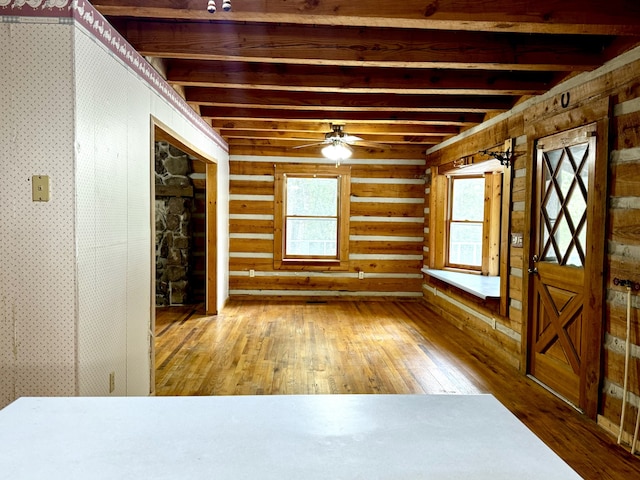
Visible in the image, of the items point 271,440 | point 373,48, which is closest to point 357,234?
point 373,48

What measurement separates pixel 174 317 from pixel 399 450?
19.4 feet

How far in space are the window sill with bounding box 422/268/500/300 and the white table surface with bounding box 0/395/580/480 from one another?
3.92m

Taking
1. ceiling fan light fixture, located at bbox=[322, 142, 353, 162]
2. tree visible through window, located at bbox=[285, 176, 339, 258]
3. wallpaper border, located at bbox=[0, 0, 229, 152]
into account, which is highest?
wallpaper border, located at bbox=[0, 0, 229, 152]

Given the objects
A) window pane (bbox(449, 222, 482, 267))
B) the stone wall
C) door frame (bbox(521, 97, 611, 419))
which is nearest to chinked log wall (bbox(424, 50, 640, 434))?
door frame (bbox(521, 97, 611, 419))

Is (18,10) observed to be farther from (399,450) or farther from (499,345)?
(499,345)

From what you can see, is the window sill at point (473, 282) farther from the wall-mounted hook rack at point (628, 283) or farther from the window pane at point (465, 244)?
the wall-mounted hook rack at point (628, 283)

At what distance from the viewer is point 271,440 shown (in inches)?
46.4

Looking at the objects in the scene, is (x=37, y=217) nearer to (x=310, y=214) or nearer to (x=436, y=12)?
(x=436, y=12)

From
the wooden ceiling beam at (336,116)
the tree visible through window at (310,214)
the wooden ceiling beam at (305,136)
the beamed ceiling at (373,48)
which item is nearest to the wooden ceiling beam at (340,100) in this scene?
the beamed ceiling at (373,48)

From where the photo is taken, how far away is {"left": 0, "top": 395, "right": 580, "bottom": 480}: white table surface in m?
1.04

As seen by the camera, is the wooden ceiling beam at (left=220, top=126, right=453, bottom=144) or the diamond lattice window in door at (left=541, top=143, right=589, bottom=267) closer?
the diamond lattice window in door at (left=541, top=143, right=589, bottom=267)

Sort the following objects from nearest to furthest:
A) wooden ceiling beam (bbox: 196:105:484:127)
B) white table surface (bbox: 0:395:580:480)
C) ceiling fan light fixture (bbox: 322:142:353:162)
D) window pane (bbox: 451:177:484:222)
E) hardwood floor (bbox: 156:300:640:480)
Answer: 1. white table surface (bbox: 0:395:580:480)
2. hardwood floor (bbox: 156:300:640:480)
3. wooden ceiling beam (bbox: 196:105:484:127)
4. ceiling fan light fixture (bbox: 322:142:353:162)
5. window pane (bbox: 451:177:484:222)

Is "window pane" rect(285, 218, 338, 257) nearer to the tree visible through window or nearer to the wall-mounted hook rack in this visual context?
the tree visible through window

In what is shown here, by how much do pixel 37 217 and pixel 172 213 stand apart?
4937 mm
